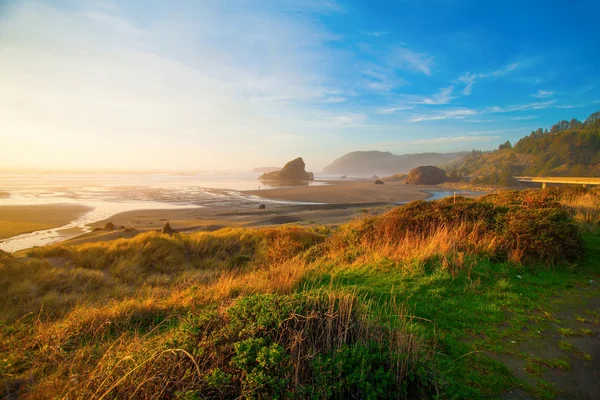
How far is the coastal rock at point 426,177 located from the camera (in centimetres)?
7000

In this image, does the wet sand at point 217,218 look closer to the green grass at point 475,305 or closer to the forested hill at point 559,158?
the green grass at point 475,305

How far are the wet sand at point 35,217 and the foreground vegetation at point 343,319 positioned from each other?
45.8 ft

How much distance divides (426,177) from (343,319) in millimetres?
74998

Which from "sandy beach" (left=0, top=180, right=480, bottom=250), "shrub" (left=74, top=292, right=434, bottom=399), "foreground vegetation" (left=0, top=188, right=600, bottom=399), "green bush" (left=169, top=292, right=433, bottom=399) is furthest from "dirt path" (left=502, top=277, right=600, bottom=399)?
"sandy beach" (left=0, top=180, right=480, bottom=250)

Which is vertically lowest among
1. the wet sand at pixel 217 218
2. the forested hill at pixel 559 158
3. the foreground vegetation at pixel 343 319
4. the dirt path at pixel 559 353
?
the wet sand at pixel 217 218

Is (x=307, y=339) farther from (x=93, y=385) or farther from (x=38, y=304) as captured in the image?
(x=38, y=304)

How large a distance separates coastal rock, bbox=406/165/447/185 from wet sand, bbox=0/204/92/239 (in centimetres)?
6788

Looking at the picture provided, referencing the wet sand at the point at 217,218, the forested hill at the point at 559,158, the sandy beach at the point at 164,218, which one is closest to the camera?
the sandy beach at the point at 164,218

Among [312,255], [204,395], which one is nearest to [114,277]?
[312,255]

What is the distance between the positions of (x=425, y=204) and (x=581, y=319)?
5.92 meters

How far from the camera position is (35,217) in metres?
22.6

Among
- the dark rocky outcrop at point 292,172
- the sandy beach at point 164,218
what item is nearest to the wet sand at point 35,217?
the sandy beach at point 164,218

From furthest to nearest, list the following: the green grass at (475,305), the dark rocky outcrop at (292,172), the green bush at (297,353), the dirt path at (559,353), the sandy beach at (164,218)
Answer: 1. the dark rocky outcrop at (292,172)
2. the sandy beach at (164,218)
3. the green grass at (475,305)
4. the dirt path at (559,353)
5. the green bush at (297,353)

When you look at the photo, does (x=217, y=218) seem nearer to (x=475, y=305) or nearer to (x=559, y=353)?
(x=475, y=305)
